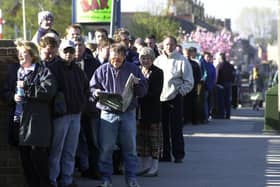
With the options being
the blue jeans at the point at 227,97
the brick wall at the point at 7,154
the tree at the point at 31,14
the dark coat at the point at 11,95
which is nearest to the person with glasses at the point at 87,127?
the brick wall at the point at 7,154

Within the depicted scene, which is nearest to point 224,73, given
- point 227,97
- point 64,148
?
point 227,97

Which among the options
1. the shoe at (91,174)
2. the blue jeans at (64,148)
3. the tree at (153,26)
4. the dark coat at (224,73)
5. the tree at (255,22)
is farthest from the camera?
the tree at (255,22)

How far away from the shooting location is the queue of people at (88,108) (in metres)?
9.16

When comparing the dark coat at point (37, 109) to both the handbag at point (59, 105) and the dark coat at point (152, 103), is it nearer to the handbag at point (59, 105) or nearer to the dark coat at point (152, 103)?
the handbag at point (59, 105)

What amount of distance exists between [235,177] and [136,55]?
2.55m

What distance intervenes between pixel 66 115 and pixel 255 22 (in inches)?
5355

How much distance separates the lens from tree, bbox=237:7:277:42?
14275 cm

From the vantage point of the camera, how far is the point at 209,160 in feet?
45.7

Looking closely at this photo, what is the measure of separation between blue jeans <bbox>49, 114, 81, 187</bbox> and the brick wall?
1.36 ft

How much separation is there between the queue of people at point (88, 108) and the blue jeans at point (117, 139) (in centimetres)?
1

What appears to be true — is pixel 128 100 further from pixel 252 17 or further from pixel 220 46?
pixel 252 17

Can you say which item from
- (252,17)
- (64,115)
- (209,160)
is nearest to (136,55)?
(209,160)

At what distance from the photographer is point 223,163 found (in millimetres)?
13516

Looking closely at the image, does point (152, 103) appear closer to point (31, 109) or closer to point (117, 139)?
point (117, 139)
